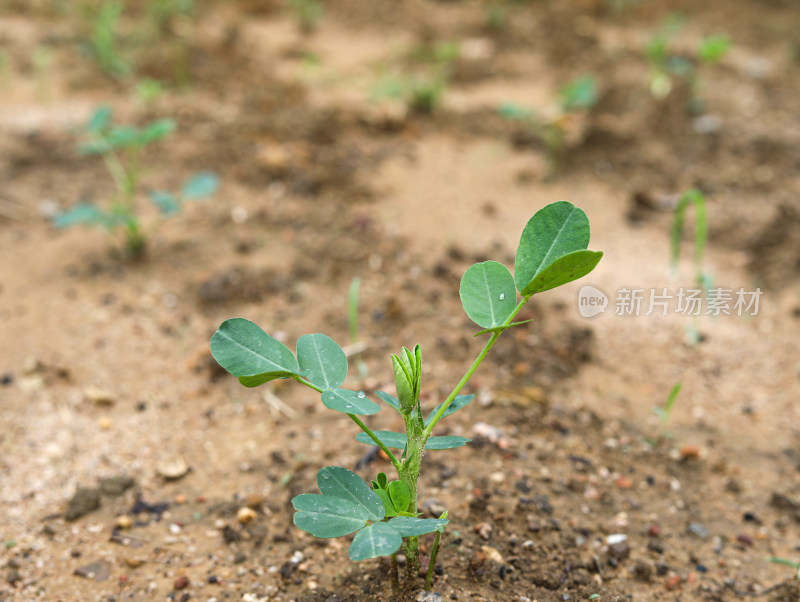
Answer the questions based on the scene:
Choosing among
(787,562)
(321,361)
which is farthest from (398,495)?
(787,562)

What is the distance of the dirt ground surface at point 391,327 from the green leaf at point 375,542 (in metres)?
0.29

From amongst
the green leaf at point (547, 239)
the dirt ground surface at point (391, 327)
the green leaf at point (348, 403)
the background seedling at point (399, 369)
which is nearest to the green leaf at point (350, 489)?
the background seedling at point (399, 369)

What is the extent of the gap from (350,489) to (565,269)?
19.3 inches

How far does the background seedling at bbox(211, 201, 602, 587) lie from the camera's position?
1.07m

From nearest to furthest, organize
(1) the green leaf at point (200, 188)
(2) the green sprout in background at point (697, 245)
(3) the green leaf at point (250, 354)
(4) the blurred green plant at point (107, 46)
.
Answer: (3) the green leaf at point (250, 354), (2) the green sprout in background at point (697, 245), (1) the green leaf at point (200, 188), (4) the blurred green plant at point (107, 46)

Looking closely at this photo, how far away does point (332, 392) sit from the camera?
1113mm

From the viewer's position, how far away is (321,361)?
1170mm

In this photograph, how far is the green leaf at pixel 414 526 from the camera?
3.35 ft

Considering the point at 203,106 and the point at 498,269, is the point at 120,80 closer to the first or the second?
the point at 203,106

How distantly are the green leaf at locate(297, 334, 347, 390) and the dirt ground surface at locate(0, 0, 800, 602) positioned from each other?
44 centimetres

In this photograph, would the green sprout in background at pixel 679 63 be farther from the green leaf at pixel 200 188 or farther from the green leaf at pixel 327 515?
the green leaf at pixel 327 515

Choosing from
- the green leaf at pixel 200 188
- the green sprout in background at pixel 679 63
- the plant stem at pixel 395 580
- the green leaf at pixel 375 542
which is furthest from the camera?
the green sprout in background at pixel 679 63

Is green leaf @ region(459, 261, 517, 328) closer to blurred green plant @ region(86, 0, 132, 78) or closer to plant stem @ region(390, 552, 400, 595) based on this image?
plant stem @ region(390, 552, 400, 595)

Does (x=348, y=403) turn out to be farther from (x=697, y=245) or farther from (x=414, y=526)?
(x=697, y=245)
